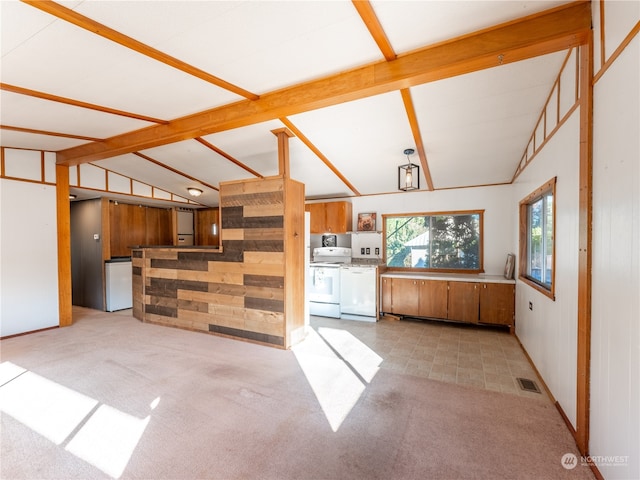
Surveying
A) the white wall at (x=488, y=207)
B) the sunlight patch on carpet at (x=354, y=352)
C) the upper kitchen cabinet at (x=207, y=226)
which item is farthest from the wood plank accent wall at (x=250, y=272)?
the upper kitchen cabinet at (x=207, y=226)

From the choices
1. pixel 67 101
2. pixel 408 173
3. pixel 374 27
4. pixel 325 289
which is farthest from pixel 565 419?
pixel 67 101

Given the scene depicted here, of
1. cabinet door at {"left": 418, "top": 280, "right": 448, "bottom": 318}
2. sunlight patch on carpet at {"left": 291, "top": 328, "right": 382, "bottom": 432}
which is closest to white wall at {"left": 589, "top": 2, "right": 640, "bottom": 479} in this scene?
sunlight patch on carpet at {"left": 291, "top": 328, "right": 382, "bottom": 432}

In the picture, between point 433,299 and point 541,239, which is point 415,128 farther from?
point 433,299

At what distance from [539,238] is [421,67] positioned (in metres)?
2.50

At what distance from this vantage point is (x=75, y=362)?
10.4ft

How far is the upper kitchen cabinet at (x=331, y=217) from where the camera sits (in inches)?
225

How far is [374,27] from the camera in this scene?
1.94 metres

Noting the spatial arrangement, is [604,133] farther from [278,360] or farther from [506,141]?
[278,360]

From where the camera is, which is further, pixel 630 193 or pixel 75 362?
pixel 75 362

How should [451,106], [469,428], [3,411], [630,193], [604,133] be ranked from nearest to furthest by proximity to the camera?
[630,193] < [604,133] < [469,428] < [3,411] < [451,106]

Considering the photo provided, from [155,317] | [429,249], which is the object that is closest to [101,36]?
[155,317]

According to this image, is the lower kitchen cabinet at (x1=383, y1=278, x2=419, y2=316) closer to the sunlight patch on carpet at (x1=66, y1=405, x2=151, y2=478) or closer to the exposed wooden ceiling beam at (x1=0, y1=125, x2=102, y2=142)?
the sunlight patch on carpet at (x1=66, y1=405, x2=151, y2=478)

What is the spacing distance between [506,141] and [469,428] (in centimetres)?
326

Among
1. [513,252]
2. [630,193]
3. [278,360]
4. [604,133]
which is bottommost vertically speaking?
[278,360]
